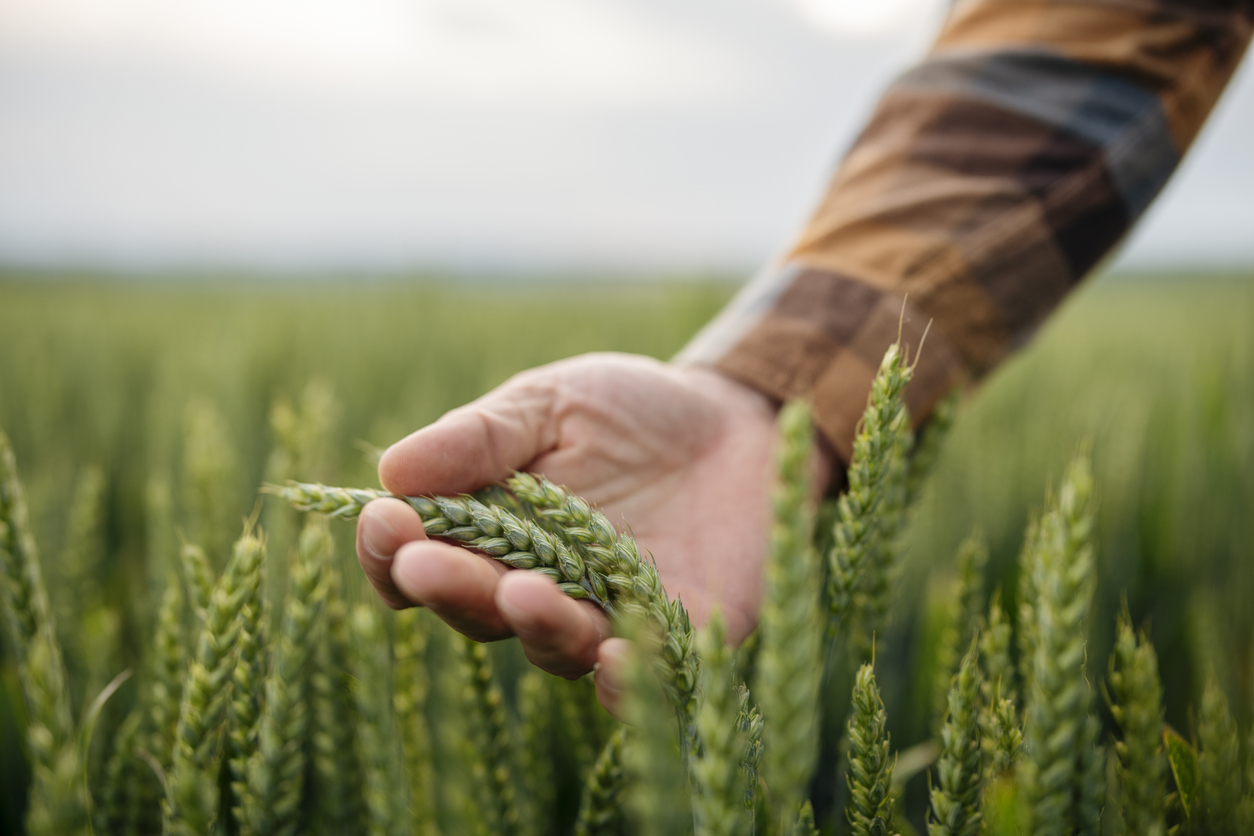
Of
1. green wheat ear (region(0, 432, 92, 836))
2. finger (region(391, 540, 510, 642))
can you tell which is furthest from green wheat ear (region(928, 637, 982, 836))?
green wheat ear (region(0, 432, 92, 836))

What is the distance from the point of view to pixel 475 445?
2.50 feet

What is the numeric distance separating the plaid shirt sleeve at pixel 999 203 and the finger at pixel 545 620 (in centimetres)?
58

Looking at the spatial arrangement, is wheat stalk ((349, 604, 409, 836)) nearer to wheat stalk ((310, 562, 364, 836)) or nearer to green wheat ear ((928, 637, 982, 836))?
wheat stalk ((310, 562, 364, 836))

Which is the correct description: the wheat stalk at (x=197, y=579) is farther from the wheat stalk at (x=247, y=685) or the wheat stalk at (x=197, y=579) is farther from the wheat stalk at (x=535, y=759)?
the wheat stalk at (x=535, y=759)

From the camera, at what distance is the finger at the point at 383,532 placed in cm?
62

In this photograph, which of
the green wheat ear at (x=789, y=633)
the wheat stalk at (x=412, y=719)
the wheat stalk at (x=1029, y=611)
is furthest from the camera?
the wheat stalk at (x=412, y=719)

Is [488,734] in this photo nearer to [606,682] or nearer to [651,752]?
[606,682]

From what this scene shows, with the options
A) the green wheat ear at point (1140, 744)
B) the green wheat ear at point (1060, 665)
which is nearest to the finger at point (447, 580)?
the green wheat ear at point (1060, 665)

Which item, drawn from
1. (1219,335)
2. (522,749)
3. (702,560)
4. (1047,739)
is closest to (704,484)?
(702,560)

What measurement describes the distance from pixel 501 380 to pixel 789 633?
6.07 ft

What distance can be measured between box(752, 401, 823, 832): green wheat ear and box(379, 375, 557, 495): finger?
1.38ft

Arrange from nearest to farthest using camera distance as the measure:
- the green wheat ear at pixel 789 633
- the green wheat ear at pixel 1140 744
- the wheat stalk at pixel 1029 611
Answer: the green wheat ear at pixel 789 633 < the green wheat ear at pixel 1140 744 < the wheat stalk at pixel 1029 611

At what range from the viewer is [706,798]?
16.5 inches

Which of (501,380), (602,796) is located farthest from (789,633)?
(501,380)
